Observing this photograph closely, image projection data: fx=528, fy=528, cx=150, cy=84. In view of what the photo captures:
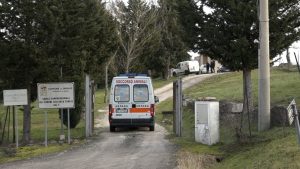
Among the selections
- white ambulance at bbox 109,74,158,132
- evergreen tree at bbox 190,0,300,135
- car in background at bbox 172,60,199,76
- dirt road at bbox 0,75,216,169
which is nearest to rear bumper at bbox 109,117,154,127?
white ambulance at bbox 109,74,158,132

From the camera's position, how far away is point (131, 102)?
23.4 m

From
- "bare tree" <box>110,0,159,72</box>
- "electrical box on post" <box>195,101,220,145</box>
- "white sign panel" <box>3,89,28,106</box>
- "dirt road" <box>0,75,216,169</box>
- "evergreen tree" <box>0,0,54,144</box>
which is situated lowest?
"dirt road" <box>0,75,216,169</box>

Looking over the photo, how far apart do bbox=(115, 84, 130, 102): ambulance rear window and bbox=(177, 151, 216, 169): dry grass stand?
9503 mm

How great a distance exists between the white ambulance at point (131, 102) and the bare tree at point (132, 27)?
29.9 metres

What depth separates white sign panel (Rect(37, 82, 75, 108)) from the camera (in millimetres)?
18438

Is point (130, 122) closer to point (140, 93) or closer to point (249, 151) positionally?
point (140, 93)

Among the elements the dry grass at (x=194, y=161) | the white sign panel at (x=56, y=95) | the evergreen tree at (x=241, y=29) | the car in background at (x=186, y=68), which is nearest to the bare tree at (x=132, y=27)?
the car in background at (x=186, y=68)

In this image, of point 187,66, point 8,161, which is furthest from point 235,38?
point 187,66

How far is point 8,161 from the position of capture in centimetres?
1449

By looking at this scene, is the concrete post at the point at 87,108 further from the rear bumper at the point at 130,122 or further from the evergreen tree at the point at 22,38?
the rear bumper at the point at 130,122

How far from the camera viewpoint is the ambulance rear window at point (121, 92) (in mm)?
23391

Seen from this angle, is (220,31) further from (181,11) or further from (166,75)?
(166,75)

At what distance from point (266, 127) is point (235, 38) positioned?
4.72m

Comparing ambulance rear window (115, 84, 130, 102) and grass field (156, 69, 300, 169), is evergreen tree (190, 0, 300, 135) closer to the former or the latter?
grass field (156, 69, 300, 169)
